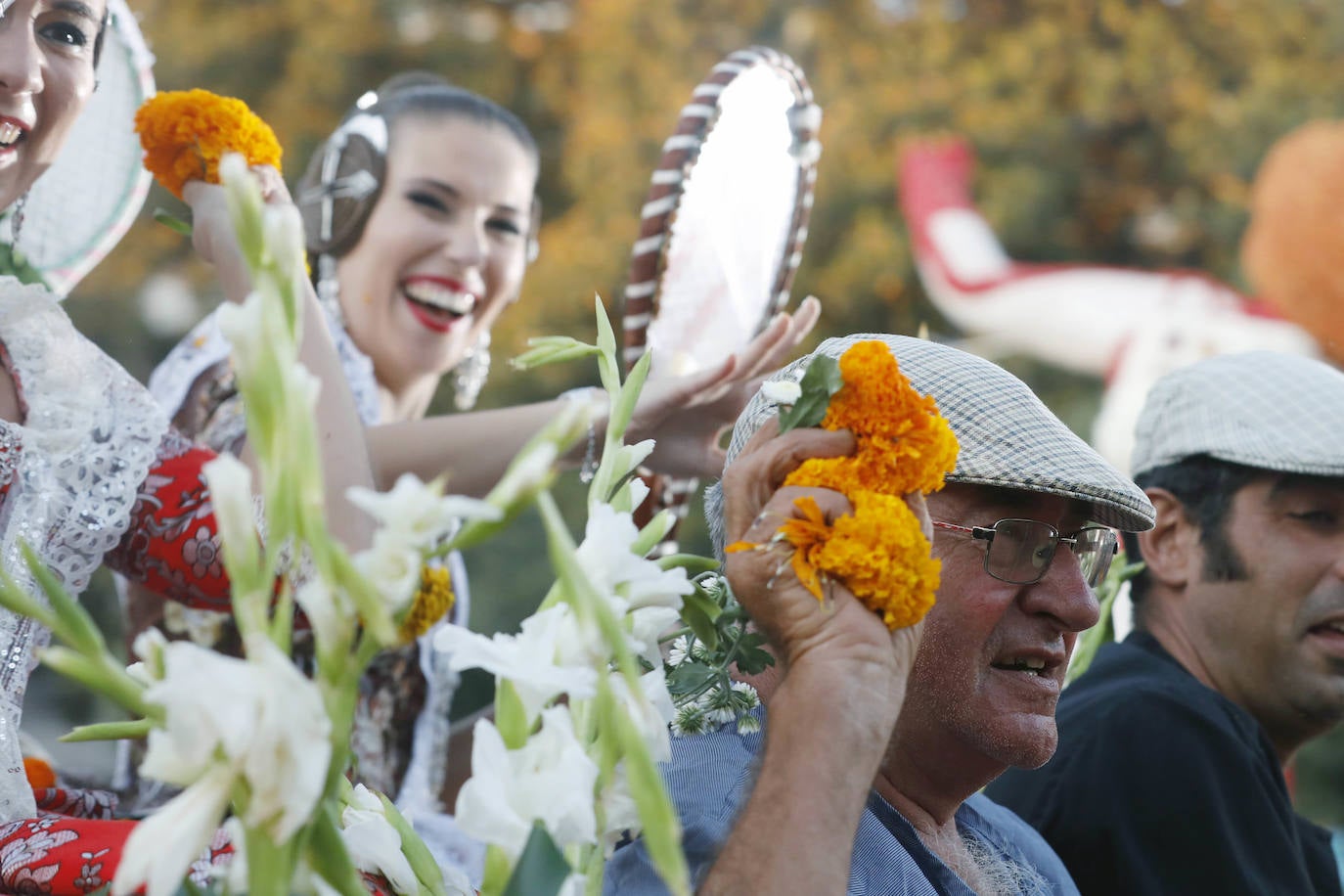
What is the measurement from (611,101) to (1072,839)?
268 inches

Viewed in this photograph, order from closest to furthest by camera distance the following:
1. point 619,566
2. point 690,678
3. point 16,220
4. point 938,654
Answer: point 619,566, point 690,678, point 938,654, point 16,220

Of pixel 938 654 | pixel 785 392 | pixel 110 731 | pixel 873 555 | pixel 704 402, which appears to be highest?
pixel 785 392

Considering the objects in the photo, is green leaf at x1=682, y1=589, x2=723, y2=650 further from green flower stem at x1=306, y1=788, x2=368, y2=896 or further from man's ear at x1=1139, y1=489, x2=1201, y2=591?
man's ear at x1=1139, y1=489, x2=1201, y2=591

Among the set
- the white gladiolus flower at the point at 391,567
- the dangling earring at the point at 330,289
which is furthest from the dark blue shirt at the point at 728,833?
the dangling earring at the point at 330,289

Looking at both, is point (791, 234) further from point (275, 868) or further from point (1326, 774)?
point (1326, 774)

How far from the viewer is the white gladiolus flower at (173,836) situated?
0.77 metres

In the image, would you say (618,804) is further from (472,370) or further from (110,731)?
(472,370)

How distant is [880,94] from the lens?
8688 mm

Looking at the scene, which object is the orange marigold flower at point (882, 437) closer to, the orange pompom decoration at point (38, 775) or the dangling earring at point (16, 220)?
the orange pompom decoration at point (38, 775)

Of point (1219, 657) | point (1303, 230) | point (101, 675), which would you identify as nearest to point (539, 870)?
point (101, 675)

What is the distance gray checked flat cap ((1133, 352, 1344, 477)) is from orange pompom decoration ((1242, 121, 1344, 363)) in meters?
5.99

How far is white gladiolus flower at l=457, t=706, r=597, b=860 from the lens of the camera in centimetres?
94

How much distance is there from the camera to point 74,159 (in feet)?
6.70

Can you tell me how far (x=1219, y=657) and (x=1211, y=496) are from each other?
294mm
